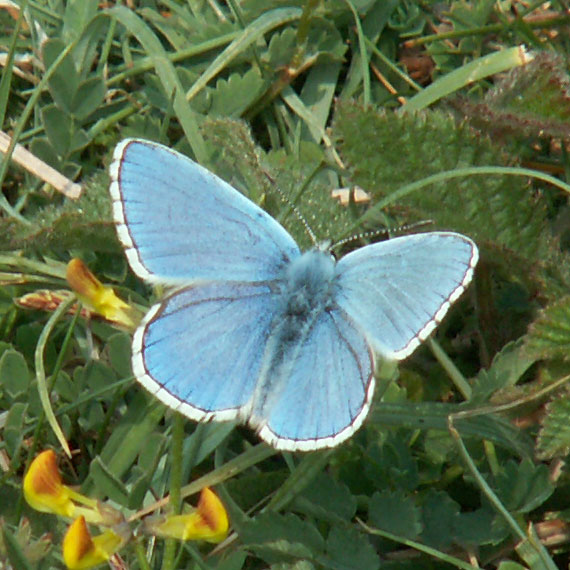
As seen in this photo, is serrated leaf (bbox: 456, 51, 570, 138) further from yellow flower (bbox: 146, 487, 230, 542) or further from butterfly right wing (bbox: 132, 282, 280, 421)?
yellow flower (bbox: 146, 487, 230, 542)

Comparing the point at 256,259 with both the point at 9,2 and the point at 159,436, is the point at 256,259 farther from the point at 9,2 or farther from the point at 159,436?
the point at 9,2

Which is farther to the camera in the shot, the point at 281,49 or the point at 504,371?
the point at 281,49

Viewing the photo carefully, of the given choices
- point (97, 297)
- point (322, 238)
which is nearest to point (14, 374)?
point (97, 297)

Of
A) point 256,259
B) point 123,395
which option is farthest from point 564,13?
point 123,395

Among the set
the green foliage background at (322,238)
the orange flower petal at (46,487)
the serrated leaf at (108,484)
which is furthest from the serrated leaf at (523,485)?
the orange flower petal at (46,487)

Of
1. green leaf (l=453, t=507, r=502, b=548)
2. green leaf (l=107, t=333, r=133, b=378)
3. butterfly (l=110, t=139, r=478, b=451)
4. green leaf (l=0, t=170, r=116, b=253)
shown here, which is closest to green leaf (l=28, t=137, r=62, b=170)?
green leaf (l=0, t=170, r=116, b=253)

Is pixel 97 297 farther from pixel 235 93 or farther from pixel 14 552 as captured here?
pixel 235 93

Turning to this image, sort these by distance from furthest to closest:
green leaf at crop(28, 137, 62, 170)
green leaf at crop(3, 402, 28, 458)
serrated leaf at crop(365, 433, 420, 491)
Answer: green leaf at crop(28, 137, 62, 170) < green leaf at crop(3, 402, 28, 458) < serrated leaf at crop(365, 433, 420, 491)
